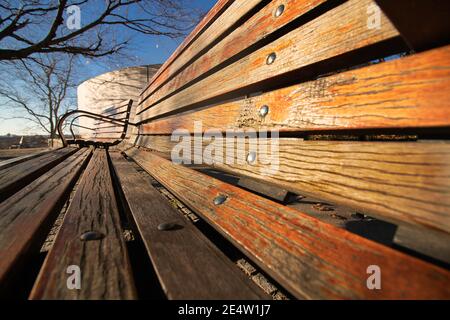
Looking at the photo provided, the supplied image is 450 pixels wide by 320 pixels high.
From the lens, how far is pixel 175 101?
214cm

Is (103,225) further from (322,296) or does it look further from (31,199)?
(322,296)

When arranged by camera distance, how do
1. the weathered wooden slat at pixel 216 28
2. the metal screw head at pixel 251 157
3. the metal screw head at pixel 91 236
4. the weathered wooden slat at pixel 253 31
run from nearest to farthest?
the metal screw head at pixel 91 236
the weathered wooden slat at pixel 253 31
the metal screw head at pixel 251 157
the weathered wooden slat at pixel 216 28

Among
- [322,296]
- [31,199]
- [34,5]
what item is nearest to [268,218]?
[322,296]

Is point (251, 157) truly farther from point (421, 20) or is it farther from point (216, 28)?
point (216, 28)

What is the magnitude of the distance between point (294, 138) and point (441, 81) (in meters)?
0.40

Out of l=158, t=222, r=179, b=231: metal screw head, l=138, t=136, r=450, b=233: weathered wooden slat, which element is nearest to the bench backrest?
l=138, t=136, r=450, b=233: weathered wooden slat

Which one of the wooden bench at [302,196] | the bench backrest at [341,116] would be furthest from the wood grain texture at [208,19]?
the wooden bench at [302,196]

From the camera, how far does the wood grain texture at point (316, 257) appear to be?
356 mm

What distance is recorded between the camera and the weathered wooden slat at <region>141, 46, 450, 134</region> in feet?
1.40

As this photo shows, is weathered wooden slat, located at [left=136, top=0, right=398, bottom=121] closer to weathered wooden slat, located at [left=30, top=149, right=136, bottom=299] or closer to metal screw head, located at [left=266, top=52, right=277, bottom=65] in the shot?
metal screw head, located at [left=266, top=52, right=277, bottom=65]

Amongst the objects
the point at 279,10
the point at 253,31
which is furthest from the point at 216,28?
the point at 279,10

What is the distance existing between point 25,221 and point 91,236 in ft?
0.87

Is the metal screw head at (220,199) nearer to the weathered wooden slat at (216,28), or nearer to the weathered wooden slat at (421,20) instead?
the weathered wooden slat at (421,20)
